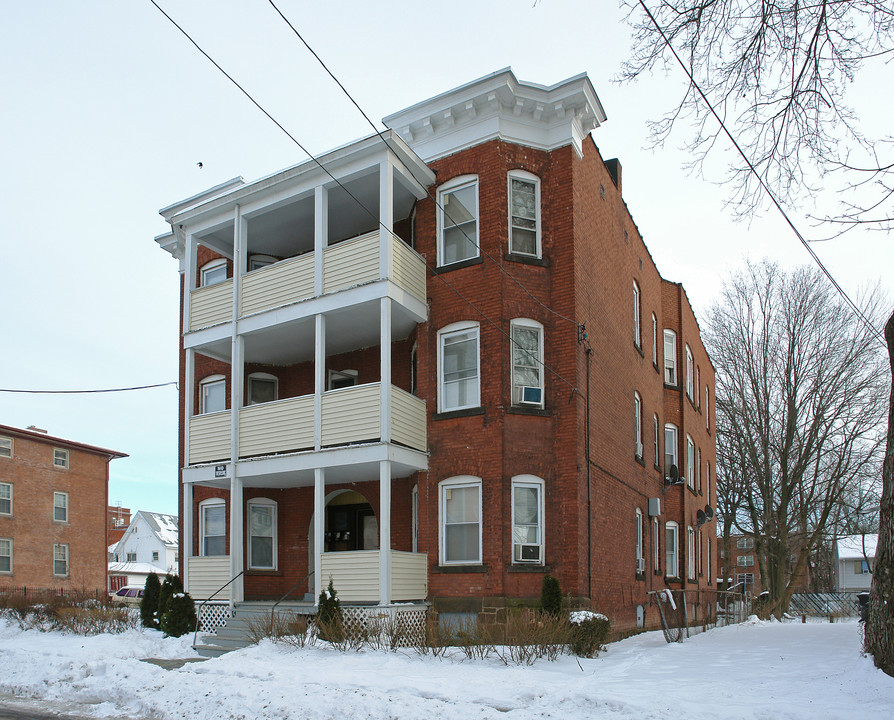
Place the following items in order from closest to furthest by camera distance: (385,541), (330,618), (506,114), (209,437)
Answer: (330,618) → (385,541) → (506,114) → (209,437)

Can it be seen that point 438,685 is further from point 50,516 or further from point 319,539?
point 50,516

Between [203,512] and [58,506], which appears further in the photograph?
[58,506]

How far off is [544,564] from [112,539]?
71.2 m

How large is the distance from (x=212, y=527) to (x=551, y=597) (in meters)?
9.64

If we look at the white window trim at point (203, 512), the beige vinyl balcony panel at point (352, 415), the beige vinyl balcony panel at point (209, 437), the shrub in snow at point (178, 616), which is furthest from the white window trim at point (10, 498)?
the beige vinyl balcony panel at point (352, 415)

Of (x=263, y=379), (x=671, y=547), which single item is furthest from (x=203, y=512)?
(x=671, y=547)

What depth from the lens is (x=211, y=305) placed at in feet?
61.7

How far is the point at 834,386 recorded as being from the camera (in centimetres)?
3553

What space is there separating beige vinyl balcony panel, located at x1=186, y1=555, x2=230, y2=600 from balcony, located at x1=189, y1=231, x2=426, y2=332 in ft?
17.1

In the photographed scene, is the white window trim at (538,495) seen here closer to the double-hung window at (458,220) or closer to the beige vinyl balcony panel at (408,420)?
the beige vinyl balcony panel at (408,420)

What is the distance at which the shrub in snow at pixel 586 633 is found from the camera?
13812mm

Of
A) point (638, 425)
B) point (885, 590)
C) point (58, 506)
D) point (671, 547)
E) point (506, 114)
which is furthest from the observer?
point (58, 506)

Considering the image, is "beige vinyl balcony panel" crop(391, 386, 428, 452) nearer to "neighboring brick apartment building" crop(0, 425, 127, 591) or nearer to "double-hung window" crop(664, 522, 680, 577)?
"double-hung window" crop(664, 522, 680, 577)

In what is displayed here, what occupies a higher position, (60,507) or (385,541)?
(385,541)
